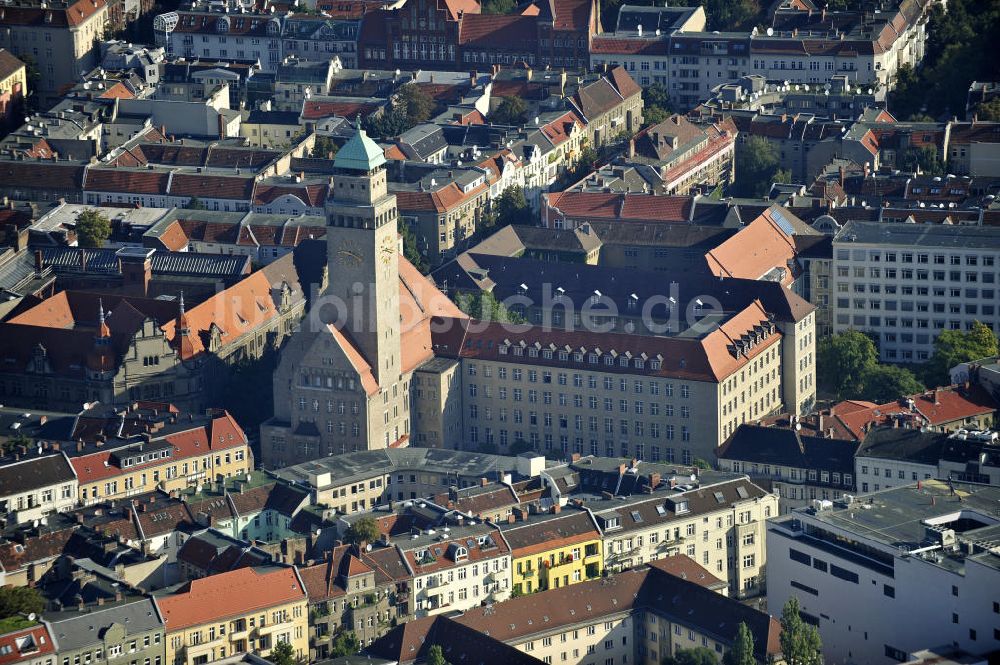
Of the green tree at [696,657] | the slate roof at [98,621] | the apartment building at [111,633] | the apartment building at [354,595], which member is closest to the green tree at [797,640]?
the green tree at [696,657]

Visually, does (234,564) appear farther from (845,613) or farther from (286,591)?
(845,613)

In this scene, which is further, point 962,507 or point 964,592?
point 962,507

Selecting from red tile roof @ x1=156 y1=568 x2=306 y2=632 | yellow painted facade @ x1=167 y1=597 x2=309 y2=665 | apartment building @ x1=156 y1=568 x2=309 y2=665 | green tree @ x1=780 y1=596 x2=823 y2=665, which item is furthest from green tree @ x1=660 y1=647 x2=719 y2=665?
red tile roof @ x1=156 y1=568 x2=306 y2=632

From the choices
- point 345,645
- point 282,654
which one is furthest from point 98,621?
point 345,645

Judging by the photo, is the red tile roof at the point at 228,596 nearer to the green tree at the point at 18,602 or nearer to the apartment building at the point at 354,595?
the apartment building at the point at 354,595

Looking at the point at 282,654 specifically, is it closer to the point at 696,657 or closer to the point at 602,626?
the point at 602,626

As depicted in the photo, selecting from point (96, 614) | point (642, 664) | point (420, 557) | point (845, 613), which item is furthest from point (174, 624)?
point (845, 613)

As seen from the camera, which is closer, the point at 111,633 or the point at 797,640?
the point at 111,633
